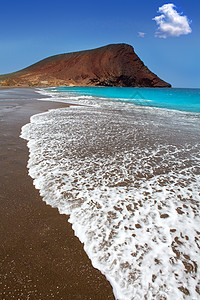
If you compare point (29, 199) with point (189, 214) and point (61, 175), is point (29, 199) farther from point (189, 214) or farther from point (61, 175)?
point (189, 214)

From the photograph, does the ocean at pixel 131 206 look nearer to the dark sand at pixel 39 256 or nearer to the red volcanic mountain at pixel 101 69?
the dark sand at pixel 39 256

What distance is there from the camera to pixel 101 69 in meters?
103

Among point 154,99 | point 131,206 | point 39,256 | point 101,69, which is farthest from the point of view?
point 101,69

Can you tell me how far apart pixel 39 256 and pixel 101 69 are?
112 metres

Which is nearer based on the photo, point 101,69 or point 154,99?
point 154,99

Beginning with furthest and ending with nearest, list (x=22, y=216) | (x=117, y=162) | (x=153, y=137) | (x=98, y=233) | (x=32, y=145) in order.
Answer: (x=153, y=137) < (x=32, y=145) < (x=117, y=162) < (x=22, y=216) < (x=98, y=233)

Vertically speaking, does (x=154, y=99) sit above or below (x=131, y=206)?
below

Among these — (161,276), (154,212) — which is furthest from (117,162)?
(161,276)

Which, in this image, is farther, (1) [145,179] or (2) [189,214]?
(1) [145,179]

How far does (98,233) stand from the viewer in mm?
2221

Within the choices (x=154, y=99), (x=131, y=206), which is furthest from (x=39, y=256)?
(x=154, y=99)

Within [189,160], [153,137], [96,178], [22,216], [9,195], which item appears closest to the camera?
[22,216]

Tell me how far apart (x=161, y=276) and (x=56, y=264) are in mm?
1052

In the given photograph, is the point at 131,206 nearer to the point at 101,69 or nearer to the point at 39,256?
the point at 39,256
